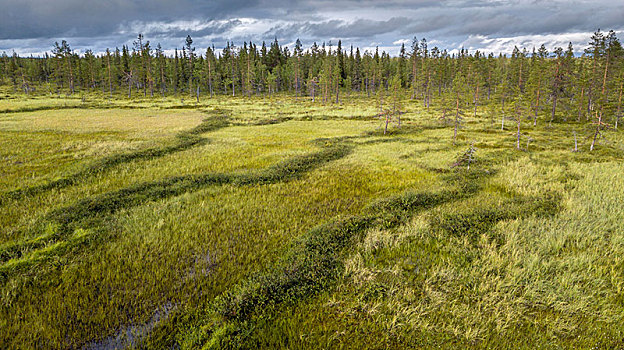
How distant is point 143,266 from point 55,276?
193 cm

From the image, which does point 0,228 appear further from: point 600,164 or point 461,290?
point 600,164

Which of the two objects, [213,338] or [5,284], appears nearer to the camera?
[213,338]

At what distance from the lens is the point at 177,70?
10394 cm

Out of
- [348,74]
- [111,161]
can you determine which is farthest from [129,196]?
[348,74]

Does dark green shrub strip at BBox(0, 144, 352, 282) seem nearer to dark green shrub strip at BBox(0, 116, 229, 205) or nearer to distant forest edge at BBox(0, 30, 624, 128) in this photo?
dark green shrub strip at BBox(0, 116, 229, 205)

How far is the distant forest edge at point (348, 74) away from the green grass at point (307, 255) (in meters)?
38.0

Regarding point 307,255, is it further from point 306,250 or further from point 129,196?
point 129,196

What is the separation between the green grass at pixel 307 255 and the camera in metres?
5.71

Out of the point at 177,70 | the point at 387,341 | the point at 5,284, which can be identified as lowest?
the point at 387,341

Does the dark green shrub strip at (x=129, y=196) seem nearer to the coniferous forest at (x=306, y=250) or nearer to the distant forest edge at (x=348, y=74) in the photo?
the coniferous forest at (x=306, y=250)

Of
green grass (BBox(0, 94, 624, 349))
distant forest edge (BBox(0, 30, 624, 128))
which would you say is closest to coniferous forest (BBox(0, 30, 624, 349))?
green grass (BBox(0, 94, 624, 349))

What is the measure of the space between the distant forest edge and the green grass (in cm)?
3801

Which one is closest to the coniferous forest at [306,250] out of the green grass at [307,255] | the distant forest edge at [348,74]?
the green grass at [307,255]

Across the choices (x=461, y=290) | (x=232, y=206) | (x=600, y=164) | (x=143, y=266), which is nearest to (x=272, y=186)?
(x=232, y=206)
